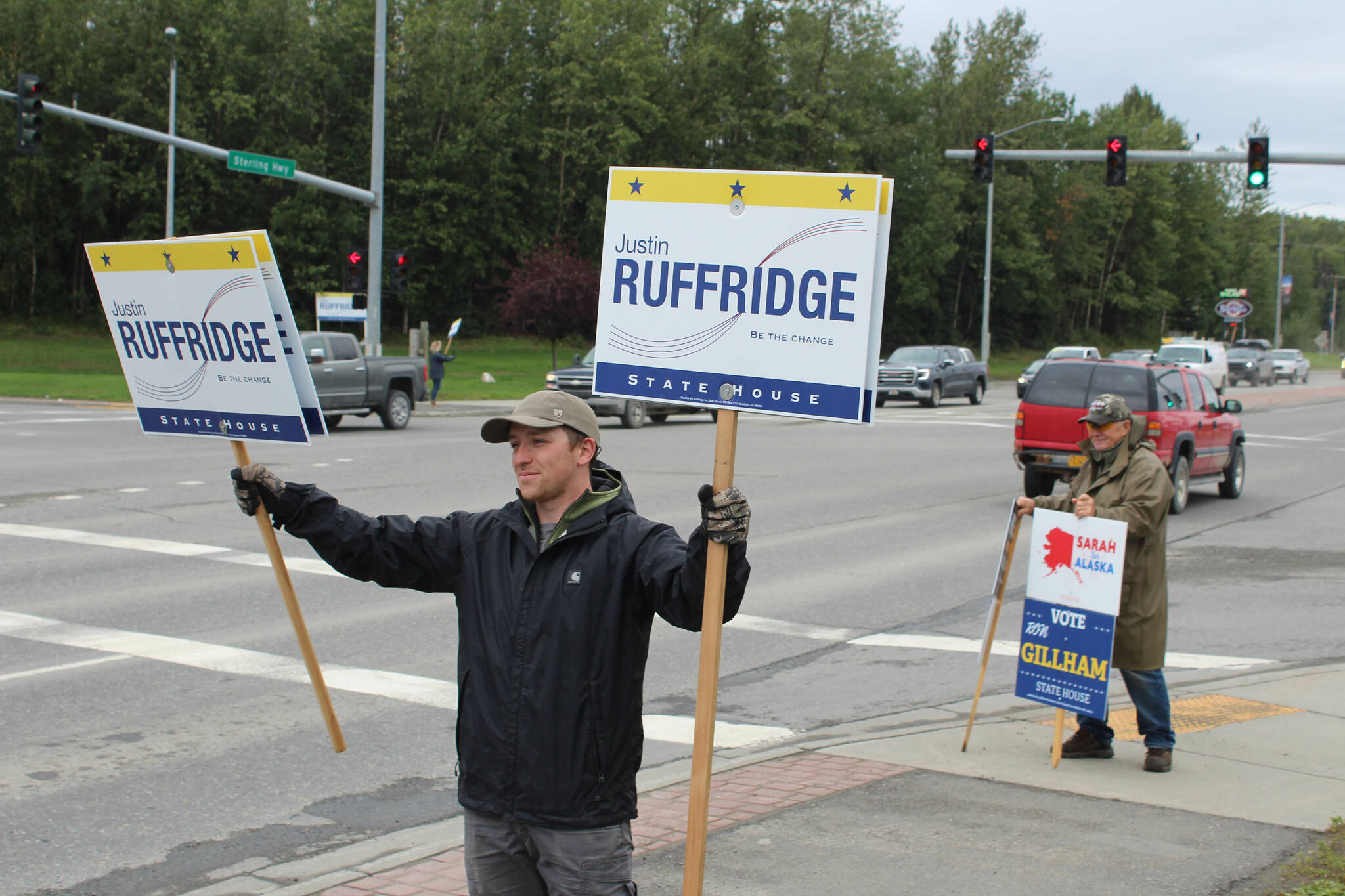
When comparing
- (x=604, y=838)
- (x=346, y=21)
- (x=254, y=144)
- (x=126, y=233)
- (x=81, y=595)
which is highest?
(x=346, y=21)

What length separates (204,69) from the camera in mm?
58188

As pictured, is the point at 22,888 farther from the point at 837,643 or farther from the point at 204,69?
the point at 204,69

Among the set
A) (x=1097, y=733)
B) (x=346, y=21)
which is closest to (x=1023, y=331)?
(x=346, y=21)

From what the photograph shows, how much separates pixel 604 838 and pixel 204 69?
6131 centimetres

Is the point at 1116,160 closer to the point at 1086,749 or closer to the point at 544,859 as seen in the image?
the point at 1086,749

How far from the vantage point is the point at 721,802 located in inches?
218

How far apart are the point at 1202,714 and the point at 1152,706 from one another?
45.9 inches

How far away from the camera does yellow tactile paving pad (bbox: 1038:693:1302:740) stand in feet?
22.9

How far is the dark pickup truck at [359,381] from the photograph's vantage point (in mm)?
24625

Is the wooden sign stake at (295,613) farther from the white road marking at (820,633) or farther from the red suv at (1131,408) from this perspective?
the red suv at (1131,408)

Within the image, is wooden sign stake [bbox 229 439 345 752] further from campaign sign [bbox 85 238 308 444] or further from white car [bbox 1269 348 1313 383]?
white car [bbox 1269 348 1313 383]

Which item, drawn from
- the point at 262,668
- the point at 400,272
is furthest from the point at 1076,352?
the point at 262,668

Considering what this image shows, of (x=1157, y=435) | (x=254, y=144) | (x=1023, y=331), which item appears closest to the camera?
(x=1157, y=435)

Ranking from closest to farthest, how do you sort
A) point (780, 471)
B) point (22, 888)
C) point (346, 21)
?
Result: point (22, 888) → point (780, 471) → point (346, 21)
